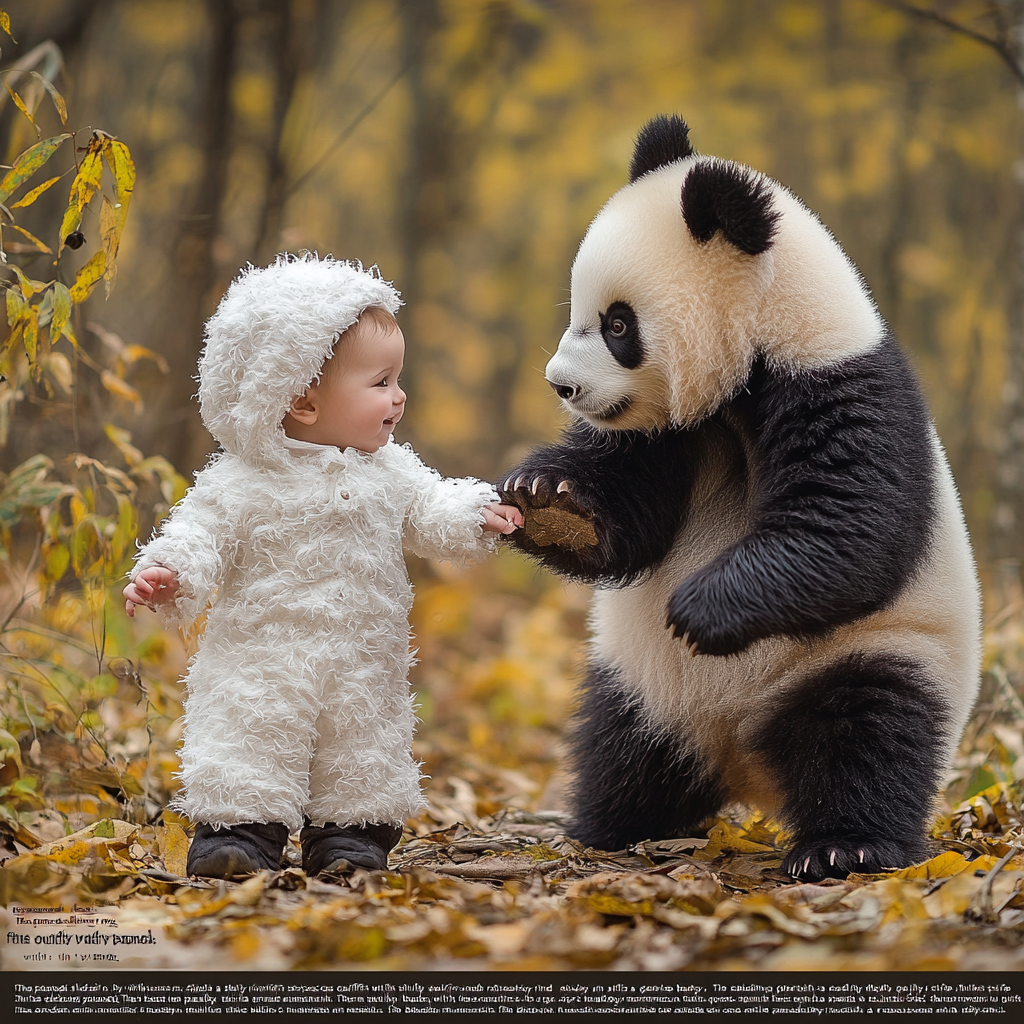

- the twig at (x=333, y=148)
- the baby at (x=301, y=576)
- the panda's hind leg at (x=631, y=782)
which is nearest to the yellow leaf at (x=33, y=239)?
the baby at (x=301, y=576)

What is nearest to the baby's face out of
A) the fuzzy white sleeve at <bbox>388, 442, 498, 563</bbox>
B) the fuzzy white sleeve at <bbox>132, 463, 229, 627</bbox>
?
the fuzzy white sleeve at <bbox>388, 442, 498, 563</bbox>

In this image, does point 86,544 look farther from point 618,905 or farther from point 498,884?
point 618,905

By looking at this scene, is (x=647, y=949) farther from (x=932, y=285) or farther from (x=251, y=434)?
(x=932, y=285)

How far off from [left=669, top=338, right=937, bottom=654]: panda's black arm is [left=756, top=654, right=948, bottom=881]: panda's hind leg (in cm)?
22

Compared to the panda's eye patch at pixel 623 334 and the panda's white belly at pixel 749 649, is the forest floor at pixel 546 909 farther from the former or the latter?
the panda's eye patch at pixel 623 334

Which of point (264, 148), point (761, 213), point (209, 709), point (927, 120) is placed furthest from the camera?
point (927, 120)

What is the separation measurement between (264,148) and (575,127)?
4764mm

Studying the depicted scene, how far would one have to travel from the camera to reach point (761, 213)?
282 cm

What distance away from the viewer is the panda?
275 centimetres

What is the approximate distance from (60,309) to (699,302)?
1.66 meters

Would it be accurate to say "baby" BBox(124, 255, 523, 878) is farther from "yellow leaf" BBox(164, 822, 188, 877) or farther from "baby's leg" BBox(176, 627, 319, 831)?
"yellow leaf" BBox(164, 822, 188, 877)

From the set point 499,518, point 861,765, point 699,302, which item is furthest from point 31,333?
point 861,765

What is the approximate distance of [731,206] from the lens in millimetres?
2826

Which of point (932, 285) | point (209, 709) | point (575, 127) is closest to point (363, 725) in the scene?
point (209, 709)
